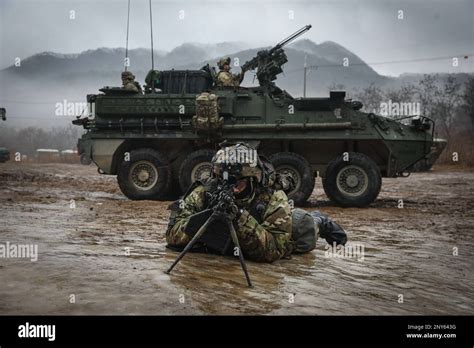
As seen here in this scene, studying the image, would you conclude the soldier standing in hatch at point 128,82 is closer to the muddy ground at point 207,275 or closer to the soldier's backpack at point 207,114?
the soldier's backpack at point 207,114

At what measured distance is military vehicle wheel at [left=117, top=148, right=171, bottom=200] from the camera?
444 inches

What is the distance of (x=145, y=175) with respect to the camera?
1134 cm

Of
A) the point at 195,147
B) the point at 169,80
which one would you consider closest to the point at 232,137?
the point at 195,147

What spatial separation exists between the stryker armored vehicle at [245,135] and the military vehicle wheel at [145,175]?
0.02 m

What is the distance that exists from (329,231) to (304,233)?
1.71 feet

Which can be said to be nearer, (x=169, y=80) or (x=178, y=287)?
(x=178, y=287)

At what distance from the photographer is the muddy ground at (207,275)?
10.4 feet

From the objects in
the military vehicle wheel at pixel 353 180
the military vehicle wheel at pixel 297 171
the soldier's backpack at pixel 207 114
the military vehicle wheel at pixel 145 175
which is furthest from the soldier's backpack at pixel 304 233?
the military vehicle wheel at pixel 145 175

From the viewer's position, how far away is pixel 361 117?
1075 cm

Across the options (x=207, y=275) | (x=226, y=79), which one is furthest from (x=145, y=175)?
(x=207, y=275)
